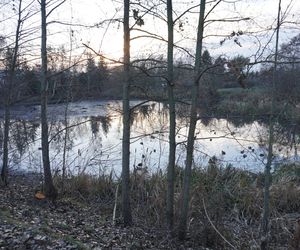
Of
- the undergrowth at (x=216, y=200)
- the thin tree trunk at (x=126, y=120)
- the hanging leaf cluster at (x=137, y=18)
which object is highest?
the hanging leaf cluster at (x=137, y=18)

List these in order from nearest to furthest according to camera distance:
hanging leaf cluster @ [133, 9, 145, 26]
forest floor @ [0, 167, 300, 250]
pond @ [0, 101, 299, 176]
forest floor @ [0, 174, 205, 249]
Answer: forest floor @ [0, 174, 205, 249]
forest floor @ [0, 167, 300, 250]
hanging leaf cluster @ [133, 9, 145, 26]
pond @ [0, 101, 299, 176]

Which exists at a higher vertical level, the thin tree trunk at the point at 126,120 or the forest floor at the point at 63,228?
the thin tree trunk at the point at 126,120

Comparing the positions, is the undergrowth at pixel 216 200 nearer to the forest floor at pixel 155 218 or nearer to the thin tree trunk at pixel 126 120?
the forest floor at pixel 155 218

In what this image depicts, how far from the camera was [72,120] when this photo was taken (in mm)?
28062

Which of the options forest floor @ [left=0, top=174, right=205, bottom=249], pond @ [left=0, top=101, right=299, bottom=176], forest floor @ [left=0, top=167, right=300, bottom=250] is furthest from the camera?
pond @ [left=0, top=101, right=299, bottom=176]

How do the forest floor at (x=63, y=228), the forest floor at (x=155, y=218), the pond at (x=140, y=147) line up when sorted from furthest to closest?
the pond at (x=140, y=147), the forest floor at (x=155, y=218), the forest floor at (x=63, y=228)

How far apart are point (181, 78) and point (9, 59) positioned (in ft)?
18.2

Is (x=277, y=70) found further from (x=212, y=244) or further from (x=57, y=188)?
(x=57, y=188)

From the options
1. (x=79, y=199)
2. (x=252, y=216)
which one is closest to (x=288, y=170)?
(x=252, y=216)

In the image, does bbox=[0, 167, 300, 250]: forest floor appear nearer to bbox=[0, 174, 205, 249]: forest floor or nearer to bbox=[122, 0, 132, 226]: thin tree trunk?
bbox=[0, 174, 205, 249]: forest floor

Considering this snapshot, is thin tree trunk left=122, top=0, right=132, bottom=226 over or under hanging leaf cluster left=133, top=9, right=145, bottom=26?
under

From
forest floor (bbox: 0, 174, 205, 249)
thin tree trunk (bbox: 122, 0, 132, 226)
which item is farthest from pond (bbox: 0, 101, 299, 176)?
forest floor (bbox: 0, 174, 205, 249)

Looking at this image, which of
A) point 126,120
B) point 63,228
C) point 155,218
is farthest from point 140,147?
point 63,228

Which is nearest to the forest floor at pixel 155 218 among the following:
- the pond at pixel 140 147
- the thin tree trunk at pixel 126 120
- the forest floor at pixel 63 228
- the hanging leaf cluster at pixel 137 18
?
the forest floor at pixel 63 228
